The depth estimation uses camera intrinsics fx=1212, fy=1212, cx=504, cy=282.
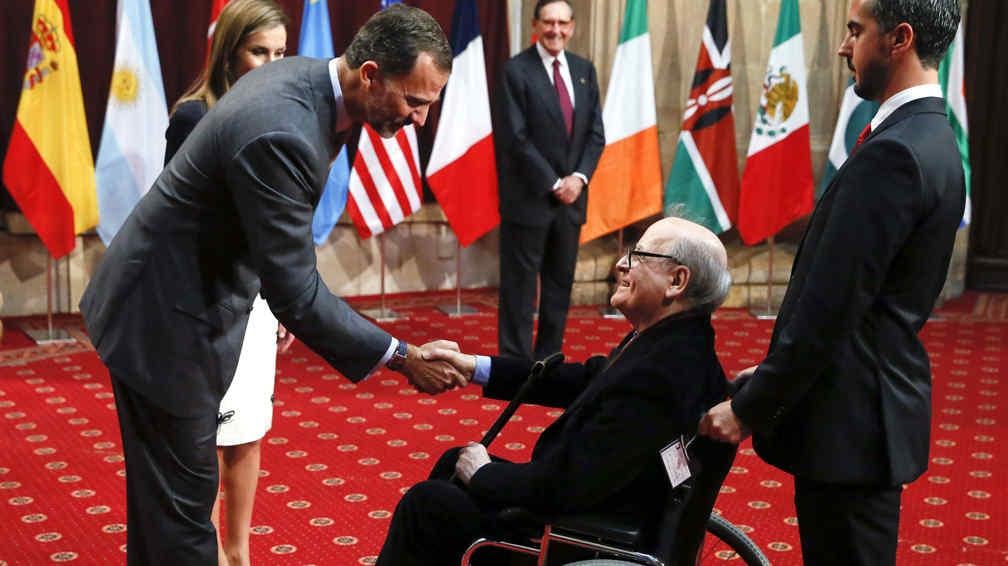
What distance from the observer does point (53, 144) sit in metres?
6.22

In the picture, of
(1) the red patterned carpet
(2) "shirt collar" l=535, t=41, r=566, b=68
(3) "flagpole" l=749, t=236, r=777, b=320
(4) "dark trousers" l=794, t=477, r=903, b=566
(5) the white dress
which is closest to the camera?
(4) "dark trousers" l=794, t=477, r=903, b=566

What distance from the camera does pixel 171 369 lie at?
2.37 meters

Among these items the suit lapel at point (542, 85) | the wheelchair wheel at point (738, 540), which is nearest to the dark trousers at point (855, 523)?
the wheelchair wheel at point (738, 540)

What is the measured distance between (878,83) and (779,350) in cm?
51

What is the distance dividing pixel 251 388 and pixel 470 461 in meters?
0.79

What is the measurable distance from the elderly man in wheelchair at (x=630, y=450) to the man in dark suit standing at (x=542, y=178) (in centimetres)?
327

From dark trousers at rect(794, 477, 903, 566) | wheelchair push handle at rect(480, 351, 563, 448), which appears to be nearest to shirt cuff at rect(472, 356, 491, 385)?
wheelchair push handle at rect(480, 351, 563, 448)

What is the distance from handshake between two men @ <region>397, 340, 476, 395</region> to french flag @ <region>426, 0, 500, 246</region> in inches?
172

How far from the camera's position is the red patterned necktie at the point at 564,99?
596 cm

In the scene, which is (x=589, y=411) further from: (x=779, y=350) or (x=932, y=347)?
(x=932, y=347)

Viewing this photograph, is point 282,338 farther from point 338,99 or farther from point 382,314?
point 382,314

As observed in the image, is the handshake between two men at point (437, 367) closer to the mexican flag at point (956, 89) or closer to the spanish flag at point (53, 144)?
the spanish flag at point (53, 144)

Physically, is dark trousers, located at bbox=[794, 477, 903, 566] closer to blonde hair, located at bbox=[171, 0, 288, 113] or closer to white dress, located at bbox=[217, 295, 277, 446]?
white dress, located at bbox=[217, 295, 277, 446]

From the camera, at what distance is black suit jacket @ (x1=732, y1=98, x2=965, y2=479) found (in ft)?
6.79
